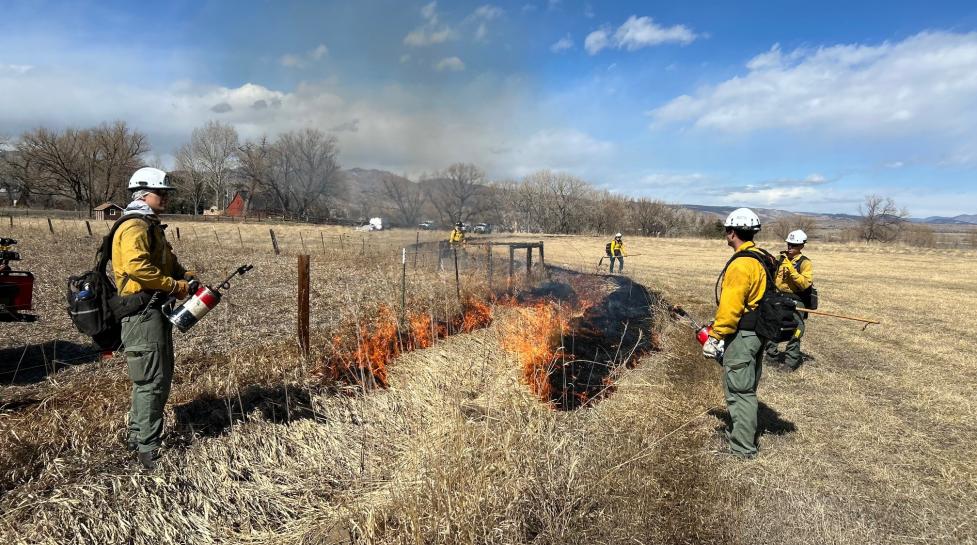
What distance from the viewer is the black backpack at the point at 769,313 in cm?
373

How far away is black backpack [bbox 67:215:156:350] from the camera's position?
3211 mm

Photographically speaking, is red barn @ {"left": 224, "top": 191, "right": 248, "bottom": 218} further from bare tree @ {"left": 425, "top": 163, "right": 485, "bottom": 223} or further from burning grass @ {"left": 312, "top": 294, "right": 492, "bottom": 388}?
burning grass @ {"left": 312, "top": 294, "right": 492, "bottom": 388}

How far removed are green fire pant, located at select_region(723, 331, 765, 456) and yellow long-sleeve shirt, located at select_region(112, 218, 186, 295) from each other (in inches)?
172

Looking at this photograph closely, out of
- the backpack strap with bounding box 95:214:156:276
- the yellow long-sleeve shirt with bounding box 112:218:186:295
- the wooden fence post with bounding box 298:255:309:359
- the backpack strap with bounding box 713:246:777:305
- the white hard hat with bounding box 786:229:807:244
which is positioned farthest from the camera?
the white hard hat with bounding box 786:229:807:244

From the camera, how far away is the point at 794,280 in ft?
20.6

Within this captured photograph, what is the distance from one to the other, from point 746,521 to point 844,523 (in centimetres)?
65

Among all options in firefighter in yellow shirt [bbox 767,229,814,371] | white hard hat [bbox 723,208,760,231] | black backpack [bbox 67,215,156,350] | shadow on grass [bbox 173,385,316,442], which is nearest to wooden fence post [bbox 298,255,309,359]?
shadow on grass [bbox 173,385,316,442]

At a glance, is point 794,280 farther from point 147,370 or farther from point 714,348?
point 147,370

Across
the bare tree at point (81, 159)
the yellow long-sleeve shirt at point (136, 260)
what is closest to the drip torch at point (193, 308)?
the yellow long-sleeve shirt at point (136, 260)

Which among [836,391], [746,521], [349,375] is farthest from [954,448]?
[349,375]

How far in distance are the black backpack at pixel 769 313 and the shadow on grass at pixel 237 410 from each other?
3809mm

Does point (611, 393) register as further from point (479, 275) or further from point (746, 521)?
point (479, 275)

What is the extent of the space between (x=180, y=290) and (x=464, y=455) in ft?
7.61

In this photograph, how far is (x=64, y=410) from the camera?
12.4 feet
